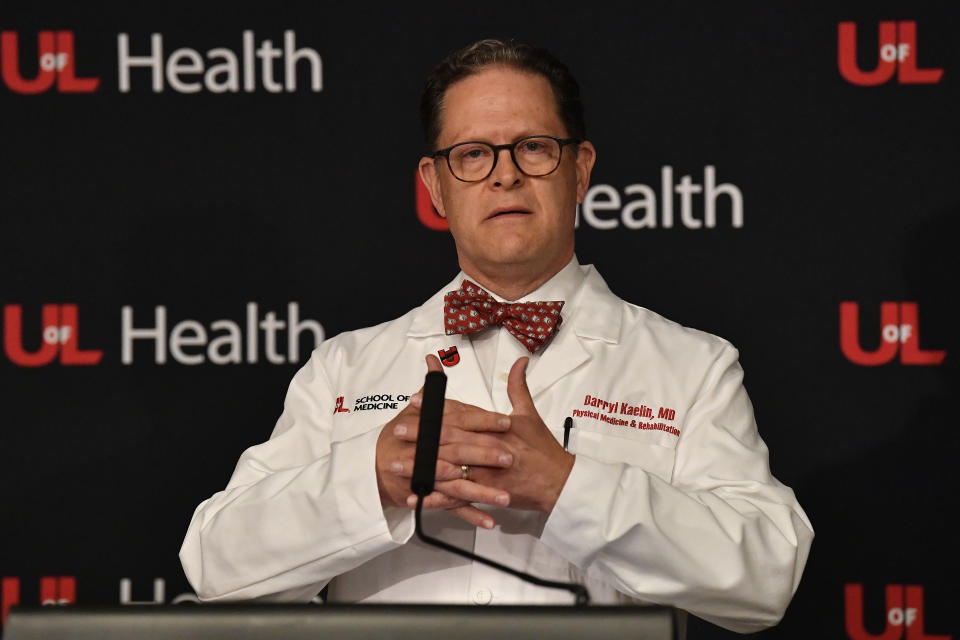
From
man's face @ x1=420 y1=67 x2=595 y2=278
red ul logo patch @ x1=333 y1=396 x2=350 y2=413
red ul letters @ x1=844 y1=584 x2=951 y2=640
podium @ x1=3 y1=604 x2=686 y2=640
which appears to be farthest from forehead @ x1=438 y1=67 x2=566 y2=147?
red ul letters @ x1=844 y1=584 x2=951 y2=640

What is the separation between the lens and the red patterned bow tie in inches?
76.0

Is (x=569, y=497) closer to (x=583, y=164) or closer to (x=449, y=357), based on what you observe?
(x=449, y=357)

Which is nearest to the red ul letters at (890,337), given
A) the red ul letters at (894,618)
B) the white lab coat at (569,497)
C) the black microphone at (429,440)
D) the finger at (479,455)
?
the red ul letters at (894,618)

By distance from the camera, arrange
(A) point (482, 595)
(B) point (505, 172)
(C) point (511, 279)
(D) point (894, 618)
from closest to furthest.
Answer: (A) point (482, 595), (B) point (505, 172), (C) point (511, 279), (D) point (894, 618)

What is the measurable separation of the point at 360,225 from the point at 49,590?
3.52ft

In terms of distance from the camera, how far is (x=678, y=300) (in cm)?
256

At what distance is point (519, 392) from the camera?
1591mm

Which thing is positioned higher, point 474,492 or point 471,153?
point 471,153

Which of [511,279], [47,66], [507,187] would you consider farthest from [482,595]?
[47,66]

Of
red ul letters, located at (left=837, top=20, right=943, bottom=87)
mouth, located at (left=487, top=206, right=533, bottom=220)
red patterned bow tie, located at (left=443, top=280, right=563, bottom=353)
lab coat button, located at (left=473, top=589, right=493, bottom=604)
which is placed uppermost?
red ul letters, located at (left=837, top=20, right=943, bottom=87)

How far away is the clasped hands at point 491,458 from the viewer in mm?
1533

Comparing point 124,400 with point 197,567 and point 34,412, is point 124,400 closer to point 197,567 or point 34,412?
point 34,412

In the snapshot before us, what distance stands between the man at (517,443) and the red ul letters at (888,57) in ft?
2.60

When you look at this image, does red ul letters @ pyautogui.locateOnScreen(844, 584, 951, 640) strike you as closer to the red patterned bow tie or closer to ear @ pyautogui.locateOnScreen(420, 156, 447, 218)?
the red patterned bow tie
